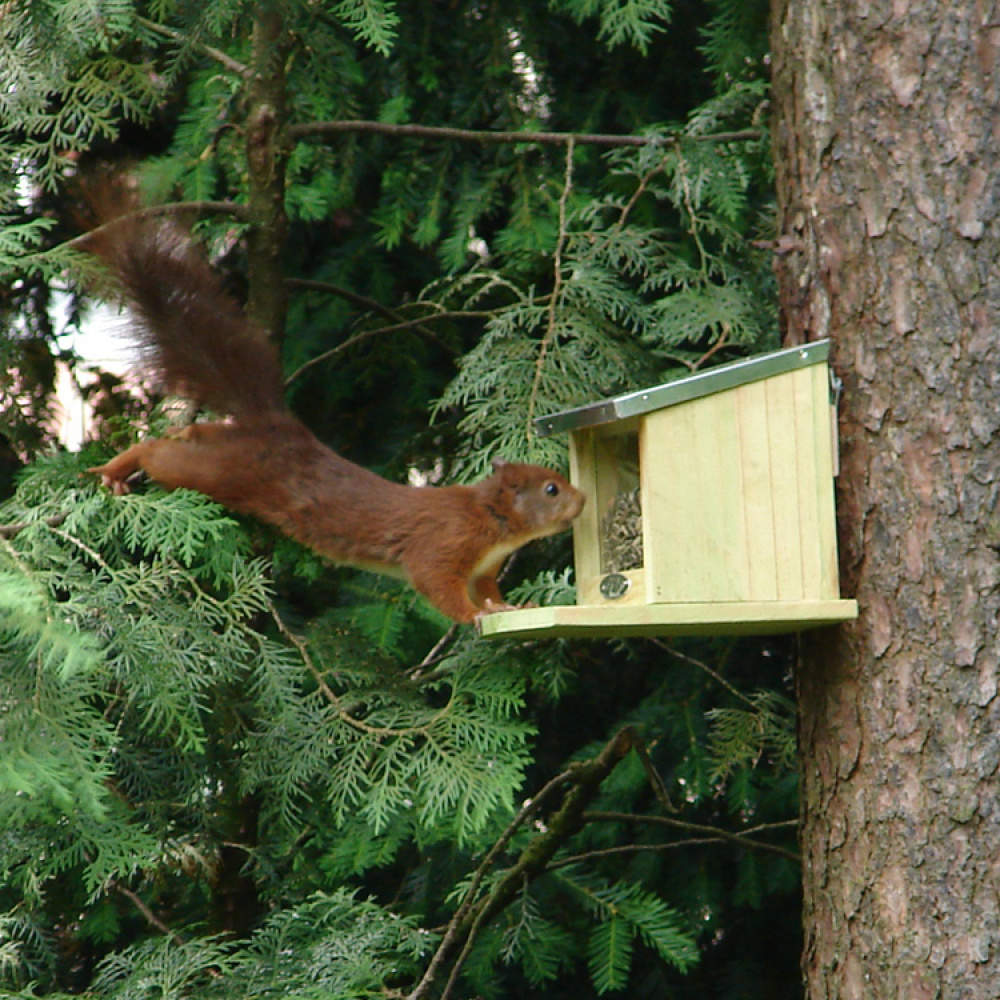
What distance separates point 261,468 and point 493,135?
3.08 feet

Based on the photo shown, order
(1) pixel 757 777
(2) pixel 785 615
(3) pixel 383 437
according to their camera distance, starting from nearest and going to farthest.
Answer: (2) pixel 785 615
(1) pixel 757 777
(3) pixel 383 437

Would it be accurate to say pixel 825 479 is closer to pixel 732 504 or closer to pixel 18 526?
pixel 732 504

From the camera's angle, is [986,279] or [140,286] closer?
[986,279]

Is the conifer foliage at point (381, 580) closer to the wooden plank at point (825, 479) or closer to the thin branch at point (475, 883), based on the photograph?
the thin branch at point (475, 883)

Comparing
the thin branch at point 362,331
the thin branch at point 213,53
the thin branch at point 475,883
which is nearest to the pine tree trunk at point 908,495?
the thin branch at point 475,883

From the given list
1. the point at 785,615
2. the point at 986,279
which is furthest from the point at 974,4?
the point at 785,615

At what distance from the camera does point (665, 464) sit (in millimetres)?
1981

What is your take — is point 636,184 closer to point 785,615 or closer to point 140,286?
point 140,286

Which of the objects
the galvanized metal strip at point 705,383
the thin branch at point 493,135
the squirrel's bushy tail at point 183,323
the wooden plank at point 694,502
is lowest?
the wooden plank at point 694,502

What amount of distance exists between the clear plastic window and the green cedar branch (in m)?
0.38

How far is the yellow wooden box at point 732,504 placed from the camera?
6.41 feet

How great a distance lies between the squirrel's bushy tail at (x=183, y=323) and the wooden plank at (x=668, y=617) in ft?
2.56

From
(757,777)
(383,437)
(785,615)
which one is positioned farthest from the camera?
(383,437)

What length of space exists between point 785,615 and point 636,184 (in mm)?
1492
